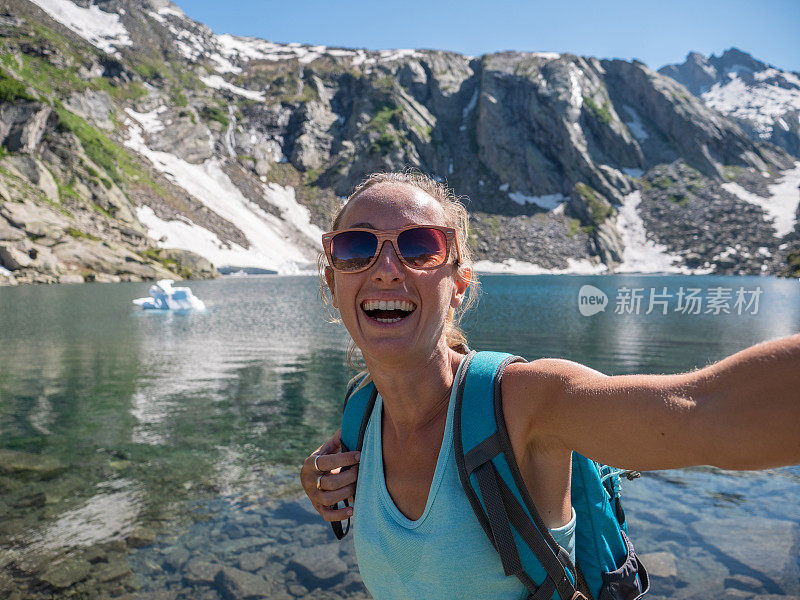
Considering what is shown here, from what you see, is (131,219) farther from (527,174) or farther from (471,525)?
(527,174)

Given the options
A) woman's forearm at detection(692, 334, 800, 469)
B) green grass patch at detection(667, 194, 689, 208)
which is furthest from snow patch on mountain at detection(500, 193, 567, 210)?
woman's forearm at detection(692, 334, 800, 469)

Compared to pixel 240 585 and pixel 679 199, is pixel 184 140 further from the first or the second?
pixel 240 585

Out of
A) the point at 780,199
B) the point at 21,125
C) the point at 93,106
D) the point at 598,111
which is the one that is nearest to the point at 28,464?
the point at 21,125

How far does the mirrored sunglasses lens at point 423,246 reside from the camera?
7.79 ft

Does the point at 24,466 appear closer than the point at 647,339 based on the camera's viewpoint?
Yes

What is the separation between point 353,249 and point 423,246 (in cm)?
37

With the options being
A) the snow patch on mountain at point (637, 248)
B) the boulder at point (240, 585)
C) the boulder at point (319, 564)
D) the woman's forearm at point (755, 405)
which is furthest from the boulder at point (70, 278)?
the snow patch on mountain at point (637, 248)

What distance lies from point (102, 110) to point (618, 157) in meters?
170

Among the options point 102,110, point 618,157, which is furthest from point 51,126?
point 618,157

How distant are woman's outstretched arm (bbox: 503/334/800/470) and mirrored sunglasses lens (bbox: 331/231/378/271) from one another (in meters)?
0.94

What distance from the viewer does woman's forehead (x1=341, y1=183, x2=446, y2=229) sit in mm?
2410

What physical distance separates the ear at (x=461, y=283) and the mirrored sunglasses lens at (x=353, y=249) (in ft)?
1.72

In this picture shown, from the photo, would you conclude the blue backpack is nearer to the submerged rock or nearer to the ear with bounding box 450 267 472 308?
the ear with bounding box 450 267 472 308

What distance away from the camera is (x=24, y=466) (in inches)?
356
